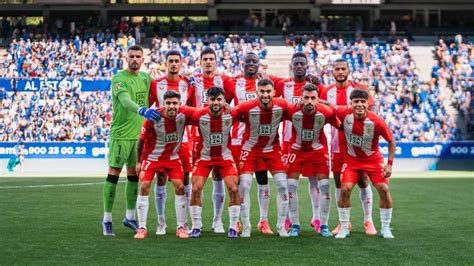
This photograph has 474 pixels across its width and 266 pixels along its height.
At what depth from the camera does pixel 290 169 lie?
11.5 metres

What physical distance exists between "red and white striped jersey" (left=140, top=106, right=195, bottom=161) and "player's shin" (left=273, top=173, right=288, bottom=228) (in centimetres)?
140

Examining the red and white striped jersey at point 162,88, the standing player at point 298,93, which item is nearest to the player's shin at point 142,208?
the red and white striped jersey at point 162,88

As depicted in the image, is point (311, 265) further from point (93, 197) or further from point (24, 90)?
point (24, 90)

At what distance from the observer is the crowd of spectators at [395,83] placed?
36.2 meters

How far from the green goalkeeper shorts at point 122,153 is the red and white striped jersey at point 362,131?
2794mm

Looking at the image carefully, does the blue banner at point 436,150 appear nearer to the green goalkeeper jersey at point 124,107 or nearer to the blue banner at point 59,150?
the blue banner at point 59,150

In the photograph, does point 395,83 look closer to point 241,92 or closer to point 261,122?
point 241,92

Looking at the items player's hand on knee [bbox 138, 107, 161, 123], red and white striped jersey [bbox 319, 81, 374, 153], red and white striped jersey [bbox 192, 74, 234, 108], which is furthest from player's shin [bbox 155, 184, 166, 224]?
red and white striped jersey [bbox 319, 81, 374, 153]

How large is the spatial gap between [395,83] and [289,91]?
27974 mm

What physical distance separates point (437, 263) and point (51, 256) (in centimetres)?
415


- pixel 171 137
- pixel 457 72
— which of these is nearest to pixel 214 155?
pixel 171 137

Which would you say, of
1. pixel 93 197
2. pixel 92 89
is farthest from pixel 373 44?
pixel 93 197

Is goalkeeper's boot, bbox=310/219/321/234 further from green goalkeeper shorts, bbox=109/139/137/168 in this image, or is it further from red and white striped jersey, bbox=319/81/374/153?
green goalkeeper shorts, bbox=109/139/137/168

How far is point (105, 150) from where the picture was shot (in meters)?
34.0
